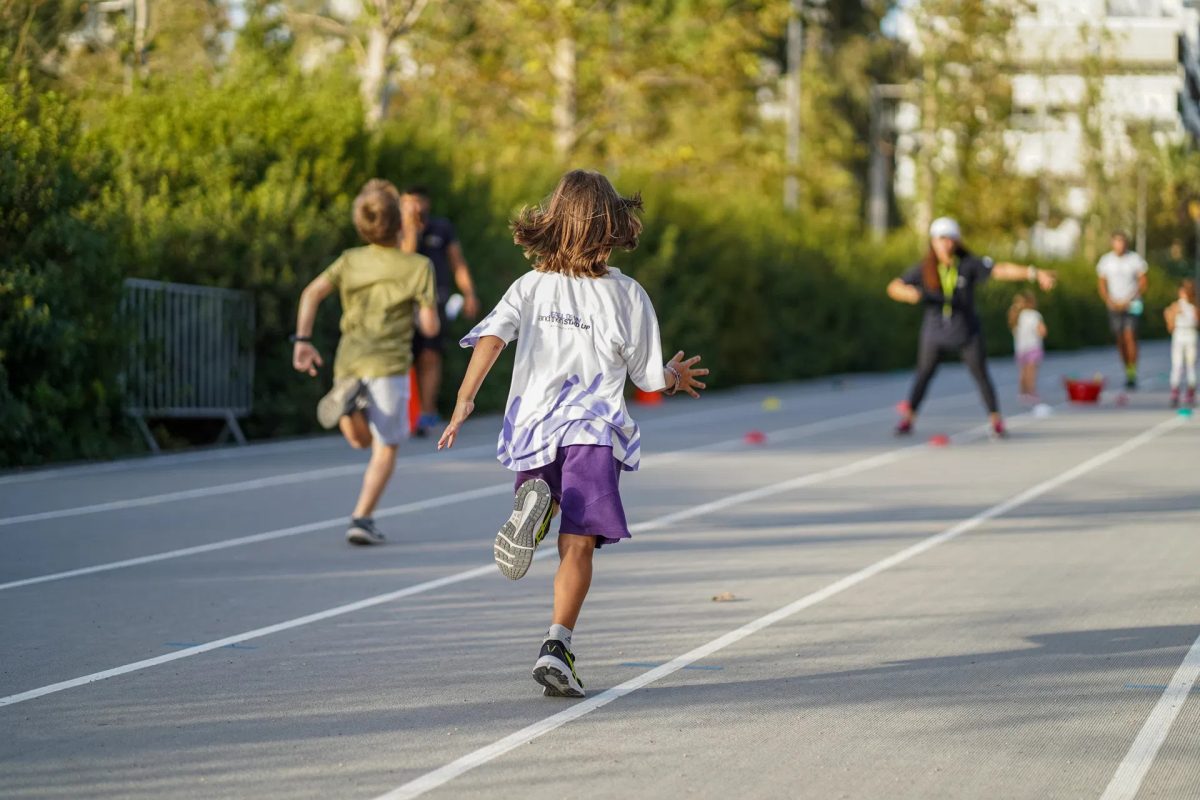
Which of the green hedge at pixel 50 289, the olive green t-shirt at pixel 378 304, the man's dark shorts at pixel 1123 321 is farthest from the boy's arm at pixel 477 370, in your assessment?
the man's dark shorts at pixel 1123 321

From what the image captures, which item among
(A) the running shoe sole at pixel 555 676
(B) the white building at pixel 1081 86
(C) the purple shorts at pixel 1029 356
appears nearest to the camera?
(A) the running shoe sole at pixel 555 676

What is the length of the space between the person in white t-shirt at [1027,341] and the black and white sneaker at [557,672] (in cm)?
2040

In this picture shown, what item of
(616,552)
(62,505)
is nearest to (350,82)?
(62,505)

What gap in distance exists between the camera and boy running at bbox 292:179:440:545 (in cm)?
1086

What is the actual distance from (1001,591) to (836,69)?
188 feet

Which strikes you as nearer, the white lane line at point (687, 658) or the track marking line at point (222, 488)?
the white lane line at point (687, 658)

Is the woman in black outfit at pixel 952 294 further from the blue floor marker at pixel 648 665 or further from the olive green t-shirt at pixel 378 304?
the blue floor marker at pixel 648 665

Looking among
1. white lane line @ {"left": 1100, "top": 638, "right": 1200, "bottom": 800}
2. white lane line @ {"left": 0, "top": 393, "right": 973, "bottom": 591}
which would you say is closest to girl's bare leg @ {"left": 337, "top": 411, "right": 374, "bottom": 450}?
white lane line @ {"left": 0, "top": 393, "right": 973, "bottom": 591}

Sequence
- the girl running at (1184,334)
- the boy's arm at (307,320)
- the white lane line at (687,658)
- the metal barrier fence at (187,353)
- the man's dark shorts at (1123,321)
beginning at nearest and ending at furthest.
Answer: the white lane line at (687,658) < the boy's arm at (307,320) < the metal barrier fence at (187,353) < the girl running at (1184,334) < the man's dark shorts at (1123,321)

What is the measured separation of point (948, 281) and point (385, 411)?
9.34 metres

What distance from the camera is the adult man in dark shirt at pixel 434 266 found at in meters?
16.2

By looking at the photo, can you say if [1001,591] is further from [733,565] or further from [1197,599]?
[733,565]

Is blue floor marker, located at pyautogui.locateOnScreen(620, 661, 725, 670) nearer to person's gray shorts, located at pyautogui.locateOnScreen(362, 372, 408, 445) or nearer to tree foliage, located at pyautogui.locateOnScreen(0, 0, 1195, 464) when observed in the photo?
person's gray shorts, located at pyautogui.locateOnScreen(362, 372, 408, 445)

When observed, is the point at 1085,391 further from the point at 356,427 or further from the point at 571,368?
the point at 571,368
